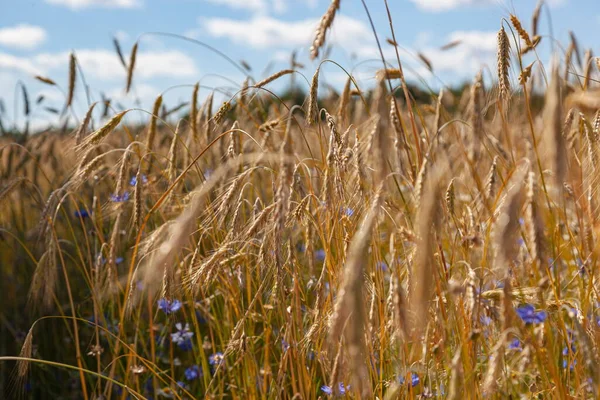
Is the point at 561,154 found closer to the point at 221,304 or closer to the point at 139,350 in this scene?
the point at 221,304

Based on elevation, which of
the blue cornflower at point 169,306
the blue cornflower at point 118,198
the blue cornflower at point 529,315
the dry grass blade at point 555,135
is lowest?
the blue cornflower at point 169,306

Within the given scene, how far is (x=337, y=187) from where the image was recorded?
188 centimetres

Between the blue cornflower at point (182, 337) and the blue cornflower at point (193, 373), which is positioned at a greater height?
the blue cornflower at point (182, 337)

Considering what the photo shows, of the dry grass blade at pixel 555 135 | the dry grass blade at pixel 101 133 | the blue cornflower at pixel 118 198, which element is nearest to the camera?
the dry grass blade at pixel 555 135

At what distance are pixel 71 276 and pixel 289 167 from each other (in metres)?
2.92

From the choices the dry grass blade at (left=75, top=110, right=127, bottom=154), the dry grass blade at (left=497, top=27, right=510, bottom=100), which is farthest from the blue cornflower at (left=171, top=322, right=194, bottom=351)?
the dry grass blade at (left=497, top=27, right=510, bottom=100)

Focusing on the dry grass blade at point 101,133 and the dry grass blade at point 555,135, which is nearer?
the dry grass blade at point 555,135

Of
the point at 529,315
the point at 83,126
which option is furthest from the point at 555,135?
the point at 83,126

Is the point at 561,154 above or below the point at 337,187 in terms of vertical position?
above

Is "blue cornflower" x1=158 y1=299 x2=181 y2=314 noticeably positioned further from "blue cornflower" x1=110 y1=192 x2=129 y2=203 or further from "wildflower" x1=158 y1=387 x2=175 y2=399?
"blue cornflower" x1=110 y1=192 x2=129 y2=203

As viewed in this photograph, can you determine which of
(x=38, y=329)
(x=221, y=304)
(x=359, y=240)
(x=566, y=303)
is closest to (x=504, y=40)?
(x=566, y=303)

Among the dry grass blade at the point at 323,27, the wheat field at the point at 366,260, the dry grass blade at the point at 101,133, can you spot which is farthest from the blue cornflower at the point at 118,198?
the dry grass blade at the point at 323,27

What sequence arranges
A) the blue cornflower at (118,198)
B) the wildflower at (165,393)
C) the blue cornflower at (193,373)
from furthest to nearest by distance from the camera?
the blue cornflower at (193,373), the wildflower at (165,393), the blue cornflower at (118,198)

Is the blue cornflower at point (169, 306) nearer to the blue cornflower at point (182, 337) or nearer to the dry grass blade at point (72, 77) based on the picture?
the blue cornflower at point (182, 337)
